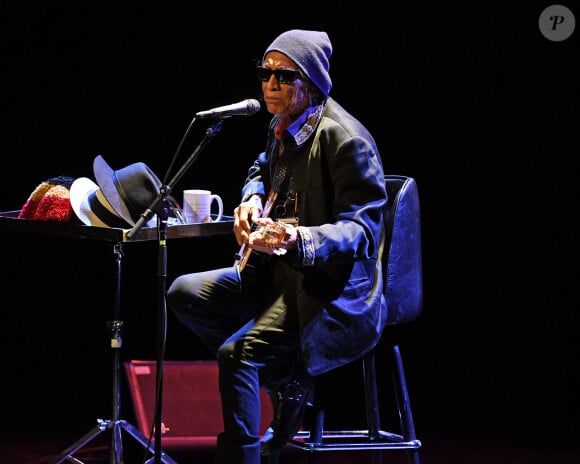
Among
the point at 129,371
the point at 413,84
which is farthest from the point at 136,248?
the point at 413,84

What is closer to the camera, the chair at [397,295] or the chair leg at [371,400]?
the chair at [397,295]

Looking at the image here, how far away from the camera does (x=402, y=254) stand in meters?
2.94

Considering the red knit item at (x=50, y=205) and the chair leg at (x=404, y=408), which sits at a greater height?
the red knit item at (x=50, y=205)

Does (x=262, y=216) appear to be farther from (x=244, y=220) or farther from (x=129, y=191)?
(x=129, y=191)

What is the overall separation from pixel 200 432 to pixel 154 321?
3.47 feet

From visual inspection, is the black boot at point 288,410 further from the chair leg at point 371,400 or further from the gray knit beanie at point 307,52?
the gray knit beanie at point 307,52

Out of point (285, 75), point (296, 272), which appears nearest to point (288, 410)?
point (296, 272)

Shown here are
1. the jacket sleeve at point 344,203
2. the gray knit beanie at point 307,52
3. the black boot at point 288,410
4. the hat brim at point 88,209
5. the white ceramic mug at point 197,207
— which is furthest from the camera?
the white ceramic mug at point 197,207

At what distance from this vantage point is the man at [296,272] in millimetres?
2656

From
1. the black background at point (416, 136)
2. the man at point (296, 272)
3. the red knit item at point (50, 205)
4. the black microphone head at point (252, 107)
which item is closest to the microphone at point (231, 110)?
the black microphone head at point (252, 107)

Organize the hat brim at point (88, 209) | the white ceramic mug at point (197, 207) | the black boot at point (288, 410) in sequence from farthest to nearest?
the white ceramic mug at point (197, 207) → the hat brim at point (88, 209) → the black boot at point (288, 410)

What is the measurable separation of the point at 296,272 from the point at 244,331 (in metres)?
0.23

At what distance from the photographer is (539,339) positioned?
4406 mm

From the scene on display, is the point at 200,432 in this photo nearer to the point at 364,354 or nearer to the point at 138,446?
the point at 138,446
